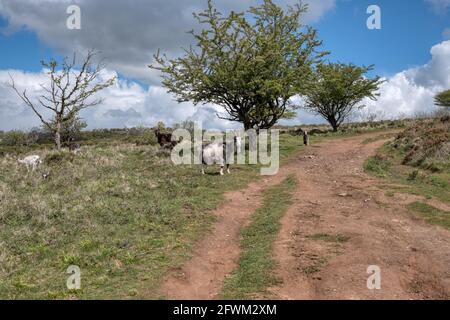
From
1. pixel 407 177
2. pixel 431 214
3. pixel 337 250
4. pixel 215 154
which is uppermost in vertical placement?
pixel 215 154

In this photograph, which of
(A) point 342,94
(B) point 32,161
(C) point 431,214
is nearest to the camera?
(C) point 431,214

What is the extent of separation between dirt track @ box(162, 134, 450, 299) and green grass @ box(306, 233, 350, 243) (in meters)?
0.05

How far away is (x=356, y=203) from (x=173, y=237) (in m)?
6.56

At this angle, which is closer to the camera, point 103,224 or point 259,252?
point 259,252

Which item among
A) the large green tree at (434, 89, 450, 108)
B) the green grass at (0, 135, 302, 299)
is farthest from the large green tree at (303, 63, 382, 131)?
the green grass at (0, 135, 302, 299)

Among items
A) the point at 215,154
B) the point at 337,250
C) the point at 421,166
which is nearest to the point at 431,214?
the point at 337,250

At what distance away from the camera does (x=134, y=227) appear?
13289 mm

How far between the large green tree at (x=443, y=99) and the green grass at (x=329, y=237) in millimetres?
47531

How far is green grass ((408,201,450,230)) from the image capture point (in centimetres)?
1302

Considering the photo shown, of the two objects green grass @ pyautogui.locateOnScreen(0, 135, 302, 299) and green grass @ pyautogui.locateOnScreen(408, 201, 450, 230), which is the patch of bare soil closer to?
green grass @ pyautogui.locateOnScreen(408, 201, 450, 230)

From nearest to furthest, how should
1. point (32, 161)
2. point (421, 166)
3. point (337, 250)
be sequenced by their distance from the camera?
point (337, 250), point (421, 166), point (32, 161)

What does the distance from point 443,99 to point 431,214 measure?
149 feet

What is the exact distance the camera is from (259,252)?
11312 millimetres

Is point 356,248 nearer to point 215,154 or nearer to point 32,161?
point 215,154
